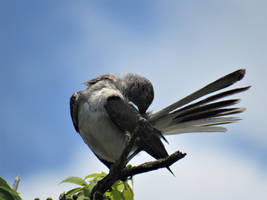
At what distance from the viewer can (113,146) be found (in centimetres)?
541

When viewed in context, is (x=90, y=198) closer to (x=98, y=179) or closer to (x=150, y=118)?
(x=98, y=179)

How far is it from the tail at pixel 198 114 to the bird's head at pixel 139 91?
398 mm

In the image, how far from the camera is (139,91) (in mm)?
6016

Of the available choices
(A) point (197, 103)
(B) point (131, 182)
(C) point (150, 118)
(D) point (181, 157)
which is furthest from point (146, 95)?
(D) point (181, 157)

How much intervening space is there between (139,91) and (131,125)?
3.08 feet

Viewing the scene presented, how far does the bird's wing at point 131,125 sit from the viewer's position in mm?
4969

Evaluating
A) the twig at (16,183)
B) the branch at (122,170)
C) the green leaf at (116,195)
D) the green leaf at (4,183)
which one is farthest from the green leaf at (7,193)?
the green leaf at (116,195)

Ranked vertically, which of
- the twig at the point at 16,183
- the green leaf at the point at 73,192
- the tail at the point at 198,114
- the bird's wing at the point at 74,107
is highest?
the bird's wing at the point at 74,107

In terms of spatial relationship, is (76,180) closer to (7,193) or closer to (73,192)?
(73,192)

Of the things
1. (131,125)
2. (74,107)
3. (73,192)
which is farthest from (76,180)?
(74,107)

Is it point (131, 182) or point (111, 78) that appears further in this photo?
point (111, 78)

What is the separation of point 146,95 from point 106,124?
3.86ft

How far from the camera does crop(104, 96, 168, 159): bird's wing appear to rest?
497cm

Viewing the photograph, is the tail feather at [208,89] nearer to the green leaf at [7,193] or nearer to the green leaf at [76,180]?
the green leaf at [76,180]
